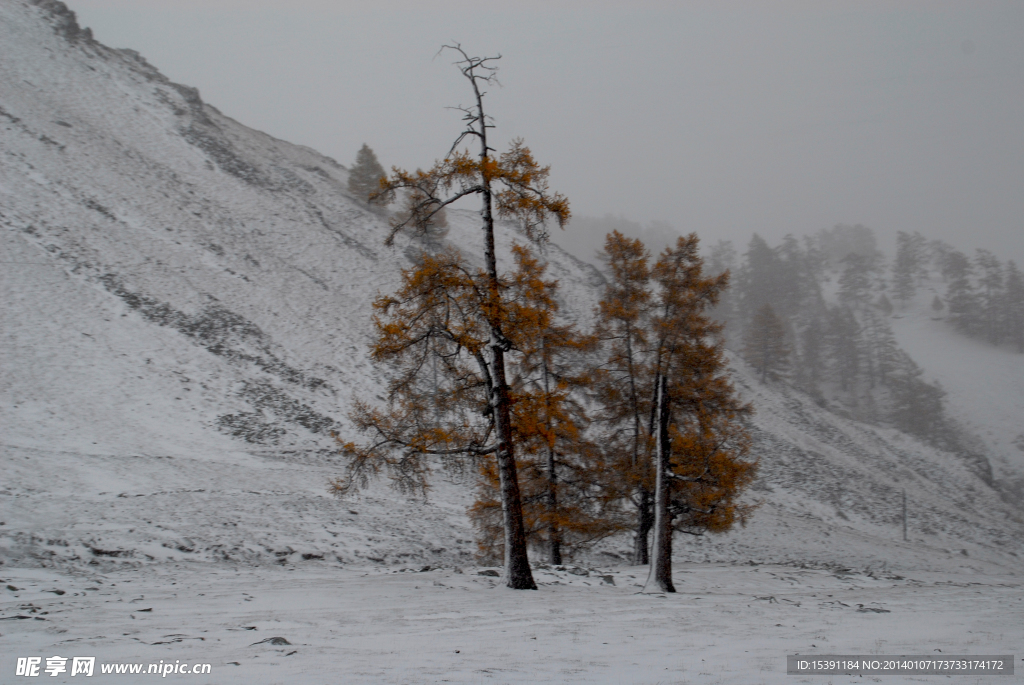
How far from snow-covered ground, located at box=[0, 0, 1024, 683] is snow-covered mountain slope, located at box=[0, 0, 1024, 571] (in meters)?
0.16

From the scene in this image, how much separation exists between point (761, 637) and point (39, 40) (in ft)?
199

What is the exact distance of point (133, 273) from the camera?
29.7 m

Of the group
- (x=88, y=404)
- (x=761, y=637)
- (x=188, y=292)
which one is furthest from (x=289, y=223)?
(x=761, y=637)

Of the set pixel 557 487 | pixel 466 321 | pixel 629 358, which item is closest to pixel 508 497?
pixel 466 321

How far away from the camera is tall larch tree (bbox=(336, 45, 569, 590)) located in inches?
394

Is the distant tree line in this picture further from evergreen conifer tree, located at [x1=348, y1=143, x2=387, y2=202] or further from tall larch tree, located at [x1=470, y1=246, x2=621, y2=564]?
tall larch tree, located at [x1=470, y1=246, x2=621, y2=564]

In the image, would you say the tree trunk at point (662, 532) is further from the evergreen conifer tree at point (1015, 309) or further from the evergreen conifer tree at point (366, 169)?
the evergreen conifer tree at point (1015, 309)

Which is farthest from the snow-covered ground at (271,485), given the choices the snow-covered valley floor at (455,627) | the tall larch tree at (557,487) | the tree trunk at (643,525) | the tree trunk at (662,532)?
the tall larch tree at (557,487)

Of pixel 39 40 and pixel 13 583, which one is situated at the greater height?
pixel 39 40

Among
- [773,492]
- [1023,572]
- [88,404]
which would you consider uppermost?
[88,404]

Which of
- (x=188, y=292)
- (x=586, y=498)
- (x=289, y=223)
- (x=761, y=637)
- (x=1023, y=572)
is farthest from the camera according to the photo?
(x=289, y=223)

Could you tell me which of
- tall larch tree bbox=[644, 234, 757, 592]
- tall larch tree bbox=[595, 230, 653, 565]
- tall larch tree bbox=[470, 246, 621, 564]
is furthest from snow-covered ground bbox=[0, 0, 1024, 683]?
tall larch tree bbox=[595, 230, 653, 565]

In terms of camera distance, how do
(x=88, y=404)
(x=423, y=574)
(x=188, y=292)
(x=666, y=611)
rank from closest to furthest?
(x=666, y=611) → (x=423, y=574) → (x=88, y=404) → (x=188, y=292)

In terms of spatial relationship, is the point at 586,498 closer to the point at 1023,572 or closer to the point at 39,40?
the point at 1023,572
